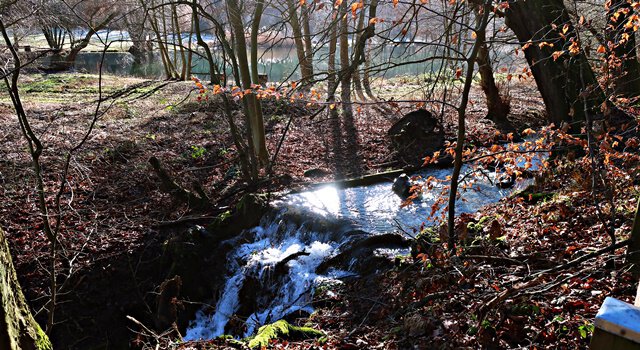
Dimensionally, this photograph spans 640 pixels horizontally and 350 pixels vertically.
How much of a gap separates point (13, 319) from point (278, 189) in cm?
760

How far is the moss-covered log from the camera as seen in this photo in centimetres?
348

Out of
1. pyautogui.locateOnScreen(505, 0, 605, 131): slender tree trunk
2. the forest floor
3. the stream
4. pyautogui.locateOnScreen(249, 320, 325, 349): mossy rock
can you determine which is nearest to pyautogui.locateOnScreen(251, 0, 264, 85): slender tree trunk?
the forest floor

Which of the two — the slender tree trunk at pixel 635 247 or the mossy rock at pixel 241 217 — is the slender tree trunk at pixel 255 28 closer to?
the mossy rock at pixel 241 217

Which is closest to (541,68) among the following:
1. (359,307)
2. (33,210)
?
(359,307)

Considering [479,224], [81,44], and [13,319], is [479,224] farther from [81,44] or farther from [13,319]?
[81,44]

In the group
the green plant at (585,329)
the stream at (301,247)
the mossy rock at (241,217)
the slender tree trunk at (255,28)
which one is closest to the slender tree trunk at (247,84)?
the slender tree trunk at (255,28)

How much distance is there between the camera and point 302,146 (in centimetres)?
1438

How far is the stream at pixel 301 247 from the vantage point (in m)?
7.70

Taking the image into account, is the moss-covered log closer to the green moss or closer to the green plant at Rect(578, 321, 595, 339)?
the green moss

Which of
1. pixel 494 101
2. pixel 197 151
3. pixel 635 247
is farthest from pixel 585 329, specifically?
pixel 494 101

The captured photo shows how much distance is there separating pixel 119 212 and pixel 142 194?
848mm

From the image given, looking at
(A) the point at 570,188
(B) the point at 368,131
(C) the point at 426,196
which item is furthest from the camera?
(B) the point at 368,131

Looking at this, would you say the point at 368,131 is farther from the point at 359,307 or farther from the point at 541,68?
the point at 359,307

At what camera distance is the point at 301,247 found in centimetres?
884
